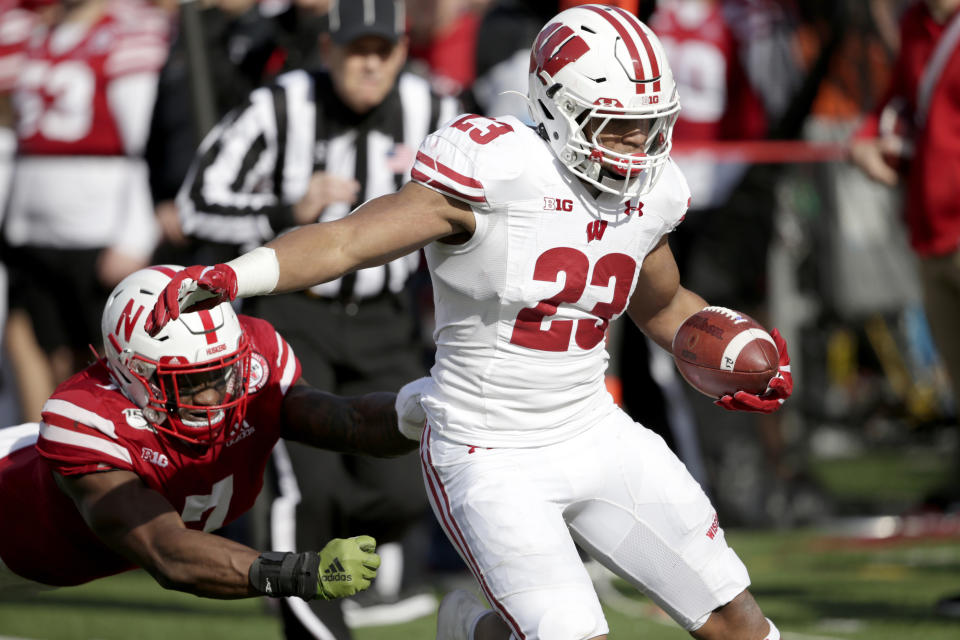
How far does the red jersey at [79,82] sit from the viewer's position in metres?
6.46

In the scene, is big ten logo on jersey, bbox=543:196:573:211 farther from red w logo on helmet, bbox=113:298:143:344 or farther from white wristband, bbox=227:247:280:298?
red w logo on helmet, bbox=113:298:143:344

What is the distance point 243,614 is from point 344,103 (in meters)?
1.93

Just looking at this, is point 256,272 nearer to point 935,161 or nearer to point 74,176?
point 935,161

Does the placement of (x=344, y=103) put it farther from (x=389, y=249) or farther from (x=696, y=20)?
(x=696, y=20)

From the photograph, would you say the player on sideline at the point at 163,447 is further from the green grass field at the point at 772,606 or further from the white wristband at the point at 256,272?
the green grass field at the point at 772,606

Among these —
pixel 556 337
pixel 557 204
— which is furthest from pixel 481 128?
pixel 556 337

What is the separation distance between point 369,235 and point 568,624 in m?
0.92

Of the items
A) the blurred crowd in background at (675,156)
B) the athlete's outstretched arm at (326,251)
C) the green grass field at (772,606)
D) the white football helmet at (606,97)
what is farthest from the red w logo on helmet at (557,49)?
the green grass field at (772,606)

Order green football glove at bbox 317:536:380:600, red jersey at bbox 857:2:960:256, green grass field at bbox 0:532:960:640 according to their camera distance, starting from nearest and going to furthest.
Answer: green football glove at bbox 317:536:380:600
green grass field at bbox 0:532:960:640
red jersey at bbox 857:2:960:256

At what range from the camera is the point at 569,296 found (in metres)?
3.29

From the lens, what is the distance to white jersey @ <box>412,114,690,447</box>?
3207 mm

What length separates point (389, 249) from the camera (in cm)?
307

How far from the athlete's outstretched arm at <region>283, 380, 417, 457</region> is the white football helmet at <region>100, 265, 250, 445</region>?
209mm

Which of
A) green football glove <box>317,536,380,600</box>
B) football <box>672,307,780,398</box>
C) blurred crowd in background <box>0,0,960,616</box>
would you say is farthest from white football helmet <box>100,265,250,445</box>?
blurred crowd in background <box>0,0,960,616</box>
